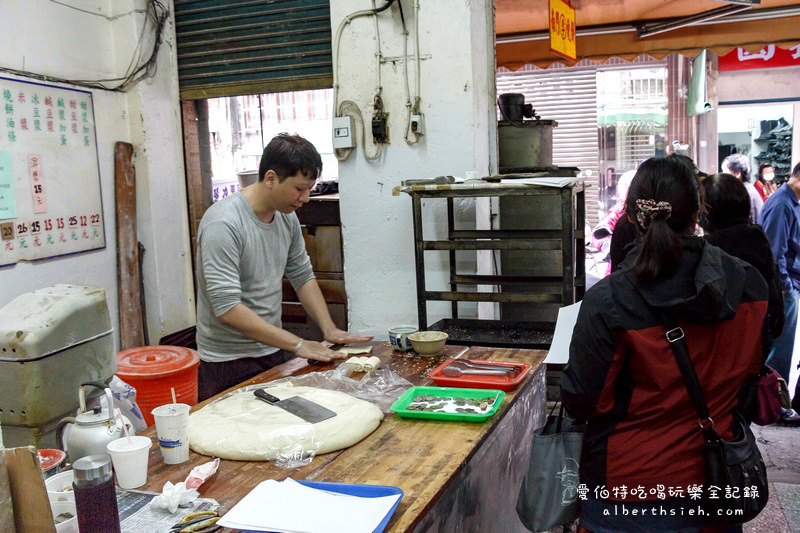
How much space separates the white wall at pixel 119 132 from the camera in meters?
3.61

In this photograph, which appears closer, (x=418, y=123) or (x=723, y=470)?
(x=723, y=470)

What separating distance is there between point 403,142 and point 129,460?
2641mm

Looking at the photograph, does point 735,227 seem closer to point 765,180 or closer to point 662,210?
point 662,210

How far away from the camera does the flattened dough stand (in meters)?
1.77

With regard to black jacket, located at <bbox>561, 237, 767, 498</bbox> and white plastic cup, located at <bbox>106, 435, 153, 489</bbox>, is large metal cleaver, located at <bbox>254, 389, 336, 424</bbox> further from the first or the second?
black jacket, located at <bbox>561, 237, 767, 498</bbox>

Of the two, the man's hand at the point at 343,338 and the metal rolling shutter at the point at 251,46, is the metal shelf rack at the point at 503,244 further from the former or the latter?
the metal rolling shutter at the point at 251,46

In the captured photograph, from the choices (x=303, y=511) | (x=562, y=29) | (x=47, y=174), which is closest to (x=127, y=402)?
(x=303, y=511)

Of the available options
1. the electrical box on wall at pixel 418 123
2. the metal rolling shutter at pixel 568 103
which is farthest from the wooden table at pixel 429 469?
the metal rolling shutter at pixel 568 103

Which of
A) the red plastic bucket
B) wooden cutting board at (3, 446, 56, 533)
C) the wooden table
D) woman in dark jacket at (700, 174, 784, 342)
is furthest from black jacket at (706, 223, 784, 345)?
wooden cutting board at (3, 446, 56, 533)

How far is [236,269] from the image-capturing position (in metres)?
2.72

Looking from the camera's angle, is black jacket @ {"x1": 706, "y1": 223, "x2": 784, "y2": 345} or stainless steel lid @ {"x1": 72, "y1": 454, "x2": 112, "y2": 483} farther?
black jacket @ {"x1": 706, "y1": 223, "x2": 784, "y2": 345}

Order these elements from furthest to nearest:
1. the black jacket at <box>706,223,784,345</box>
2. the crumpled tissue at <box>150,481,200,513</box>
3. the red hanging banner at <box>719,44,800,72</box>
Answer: the red hanging banner at <box>719,44,800,72</box>, the black jacket at <box>706,223,784,345</box>, the crumpled tissue at <box>150,481,200,513</box>

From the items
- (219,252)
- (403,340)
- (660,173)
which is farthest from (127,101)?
(660,173)

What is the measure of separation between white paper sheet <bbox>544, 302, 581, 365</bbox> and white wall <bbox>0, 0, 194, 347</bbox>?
2.83 m
